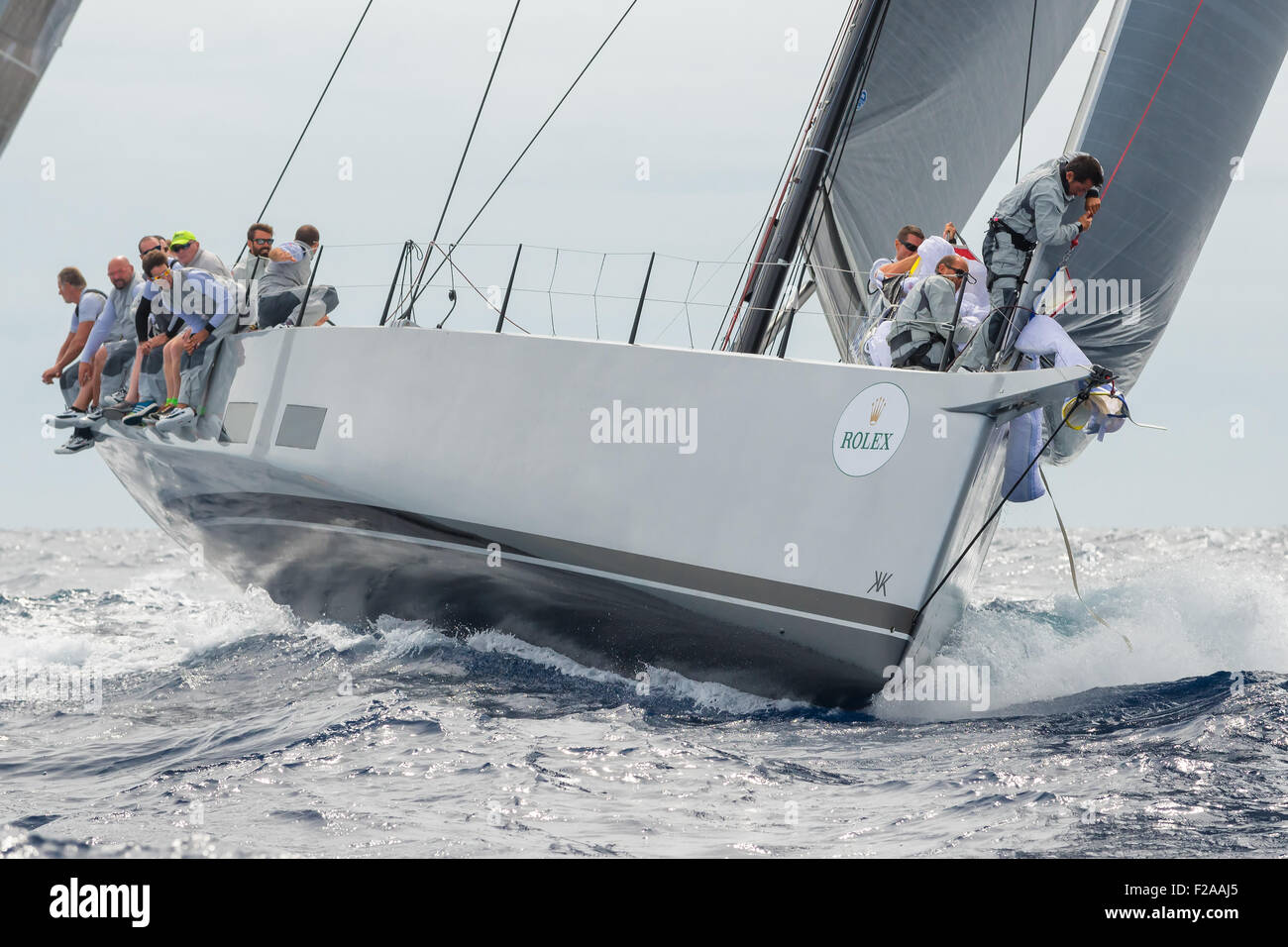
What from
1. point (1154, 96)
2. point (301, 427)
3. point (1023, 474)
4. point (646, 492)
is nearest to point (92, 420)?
point (301, 427)

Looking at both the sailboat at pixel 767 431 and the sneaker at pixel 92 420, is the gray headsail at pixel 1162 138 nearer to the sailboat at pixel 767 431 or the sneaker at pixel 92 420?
the sailboat at pixel 767 431

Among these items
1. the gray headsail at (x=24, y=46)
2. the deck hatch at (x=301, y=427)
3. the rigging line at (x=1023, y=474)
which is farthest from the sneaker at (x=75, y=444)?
the rigging line at (x=1023, y=474)

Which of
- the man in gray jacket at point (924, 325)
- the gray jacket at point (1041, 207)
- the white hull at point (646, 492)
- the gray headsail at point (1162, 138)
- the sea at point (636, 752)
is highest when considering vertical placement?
the gray headsail at point (1162, 138)

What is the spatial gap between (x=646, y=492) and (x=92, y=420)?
4684mm

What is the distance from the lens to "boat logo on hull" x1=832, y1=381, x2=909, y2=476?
518 cm

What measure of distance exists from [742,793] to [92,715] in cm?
365

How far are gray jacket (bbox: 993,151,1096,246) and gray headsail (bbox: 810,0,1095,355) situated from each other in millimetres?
2741

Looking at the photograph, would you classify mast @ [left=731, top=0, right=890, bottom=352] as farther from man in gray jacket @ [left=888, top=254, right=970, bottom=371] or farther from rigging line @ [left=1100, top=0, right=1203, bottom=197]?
rigging line @ [left=1100, top=0, right=1203, bottom=197]

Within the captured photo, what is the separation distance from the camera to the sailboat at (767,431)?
5242mm

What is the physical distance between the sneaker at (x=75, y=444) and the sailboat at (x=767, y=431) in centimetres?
17

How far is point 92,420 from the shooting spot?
843 centimetres

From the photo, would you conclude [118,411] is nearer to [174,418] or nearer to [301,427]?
[174,418]
